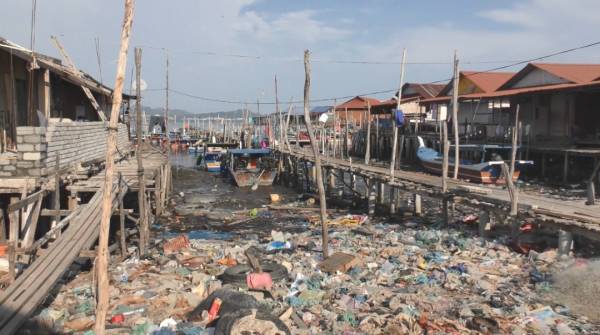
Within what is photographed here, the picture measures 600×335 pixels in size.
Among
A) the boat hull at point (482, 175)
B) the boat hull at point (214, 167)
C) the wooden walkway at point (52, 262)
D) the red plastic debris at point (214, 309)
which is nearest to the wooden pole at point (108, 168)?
the wooden walkway at point (52, 262)

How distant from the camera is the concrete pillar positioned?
1046 cm

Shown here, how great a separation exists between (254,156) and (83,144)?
57.0ft

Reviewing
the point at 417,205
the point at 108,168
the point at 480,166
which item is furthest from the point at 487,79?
the point at 108,168

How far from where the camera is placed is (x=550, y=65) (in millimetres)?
28844

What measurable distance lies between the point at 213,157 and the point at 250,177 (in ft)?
32.3

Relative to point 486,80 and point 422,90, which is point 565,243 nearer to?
point 486,80

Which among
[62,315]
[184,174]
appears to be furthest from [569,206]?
[184,174]

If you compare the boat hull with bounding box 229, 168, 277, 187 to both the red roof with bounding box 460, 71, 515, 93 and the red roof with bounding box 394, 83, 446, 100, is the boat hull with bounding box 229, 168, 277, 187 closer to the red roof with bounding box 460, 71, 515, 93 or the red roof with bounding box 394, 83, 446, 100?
the red roof with bounding box 460, 71, 515, 93

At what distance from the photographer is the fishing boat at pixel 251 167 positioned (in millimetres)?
27547

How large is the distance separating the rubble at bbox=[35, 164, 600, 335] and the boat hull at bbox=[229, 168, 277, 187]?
1360 cm

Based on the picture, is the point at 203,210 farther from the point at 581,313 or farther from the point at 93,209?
the point at 581,313

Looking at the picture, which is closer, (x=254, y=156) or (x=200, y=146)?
(x=254, y=156)

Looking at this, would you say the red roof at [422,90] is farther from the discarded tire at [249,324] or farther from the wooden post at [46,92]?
the discarded tire at [249,324]

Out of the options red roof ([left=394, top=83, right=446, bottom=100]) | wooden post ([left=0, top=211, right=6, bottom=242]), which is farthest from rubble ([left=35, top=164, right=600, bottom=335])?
red roof ([left=394, top=83, right=446, bottom=100])
